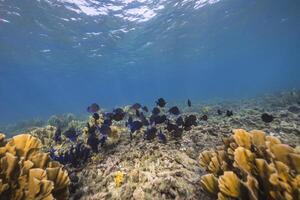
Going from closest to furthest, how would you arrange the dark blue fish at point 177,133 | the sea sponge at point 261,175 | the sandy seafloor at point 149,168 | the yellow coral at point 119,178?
the sea sponge at point 261,175 < the sandy seafloor at point 149,168 < the yellow coral at point 119,178 < the dark blue fish at point 177,133

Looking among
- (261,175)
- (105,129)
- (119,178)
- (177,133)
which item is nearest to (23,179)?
(119,178)

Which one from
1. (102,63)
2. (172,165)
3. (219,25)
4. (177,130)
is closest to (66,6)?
(177,130)

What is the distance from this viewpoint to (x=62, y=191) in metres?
3.44

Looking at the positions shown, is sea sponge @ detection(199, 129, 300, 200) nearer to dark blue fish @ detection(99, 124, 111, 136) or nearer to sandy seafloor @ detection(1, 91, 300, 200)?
sandy seafloor @ detection(1, 91, 300, 200)

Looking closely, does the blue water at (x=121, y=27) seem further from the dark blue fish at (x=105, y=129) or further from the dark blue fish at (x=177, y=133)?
the dark blue fish at (x=177, y=133)

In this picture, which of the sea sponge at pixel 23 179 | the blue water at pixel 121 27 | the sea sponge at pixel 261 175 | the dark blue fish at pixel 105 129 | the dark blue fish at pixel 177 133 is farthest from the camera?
the blue water at pixel 121 27

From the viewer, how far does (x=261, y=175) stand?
8.89ft

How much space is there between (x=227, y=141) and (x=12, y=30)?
29.2m

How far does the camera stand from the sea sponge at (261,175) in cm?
243

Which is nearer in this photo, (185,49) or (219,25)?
(219,25)

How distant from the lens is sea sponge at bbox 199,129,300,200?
243 cm

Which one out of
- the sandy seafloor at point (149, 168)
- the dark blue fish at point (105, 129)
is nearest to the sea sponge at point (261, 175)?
the sandy seafloor at point (149, 168)

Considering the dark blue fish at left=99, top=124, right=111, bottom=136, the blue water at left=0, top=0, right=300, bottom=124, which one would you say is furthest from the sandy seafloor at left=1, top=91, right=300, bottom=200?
the blue water at left=0, top=0, right=300, bottom=124

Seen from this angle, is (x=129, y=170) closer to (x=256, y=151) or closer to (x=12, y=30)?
(x=256, y=151)
